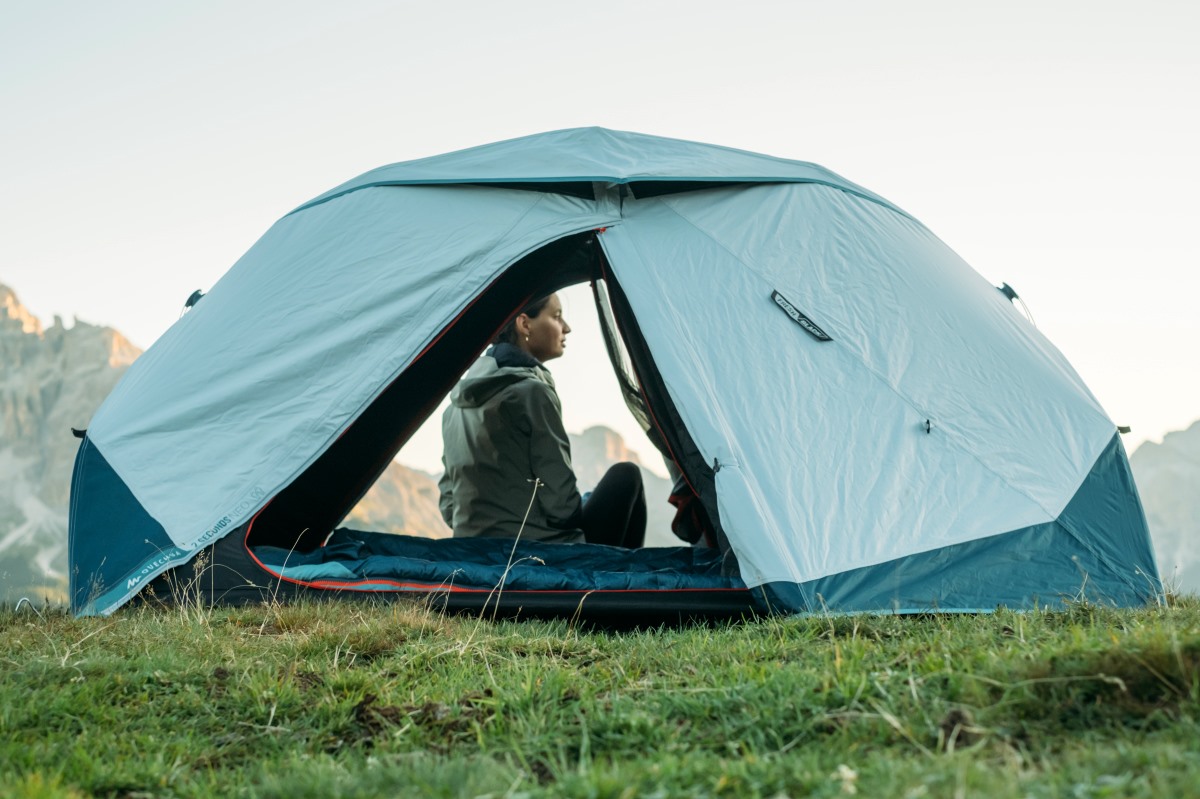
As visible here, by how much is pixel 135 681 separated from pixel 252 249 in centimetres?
290

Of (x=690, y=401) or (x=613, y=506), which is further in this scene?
(x=613, y=506)

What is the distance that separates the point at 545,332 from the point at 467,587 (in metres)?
1.88

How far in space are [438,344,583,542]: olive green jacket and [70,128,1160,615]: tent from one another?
0.23 meters

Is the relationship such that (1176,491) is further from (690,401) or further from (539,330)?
(690,401)

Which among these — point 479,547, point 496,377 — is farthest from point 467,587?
point 496,377

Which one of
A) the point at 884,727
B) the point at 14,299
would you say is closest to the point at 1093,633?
the point at 884,727

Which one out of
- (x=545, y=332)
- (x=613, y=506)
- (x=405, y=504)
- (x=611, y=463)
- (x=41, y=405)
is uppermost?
(x=545, y=332)

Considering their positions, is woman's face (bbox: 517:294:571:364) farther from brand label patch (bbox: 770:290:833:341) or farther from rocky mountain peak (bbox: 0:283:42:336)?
rocky mountain peak (bbox: 0:283:42:336)

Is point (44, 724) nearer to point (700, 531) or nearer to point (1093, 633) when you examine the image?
point (1093, 633)

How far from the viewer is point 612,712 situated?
2.66 m

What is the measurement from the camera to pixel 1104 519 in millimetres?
4836

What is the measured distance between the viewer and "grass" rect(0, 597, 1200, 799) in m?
2.06

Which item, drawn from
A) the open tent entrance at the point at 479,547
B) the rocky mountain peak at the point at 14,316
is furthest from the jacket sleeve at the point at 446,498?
the rocky mountain peak at the point at 14,316

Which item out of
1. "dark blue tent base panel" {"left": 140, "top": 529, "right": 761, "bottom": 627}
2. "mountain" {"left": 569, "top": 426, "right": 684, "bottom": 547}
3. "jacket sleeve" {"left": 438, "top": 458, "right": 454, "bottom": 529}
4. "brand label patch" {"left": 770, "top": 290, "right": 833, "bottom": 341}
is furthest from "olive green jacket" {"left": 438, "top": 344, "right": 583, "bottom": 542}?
"brand label patch" {"left": 770, "top": 290, "right": 833, "bottom": 341}
